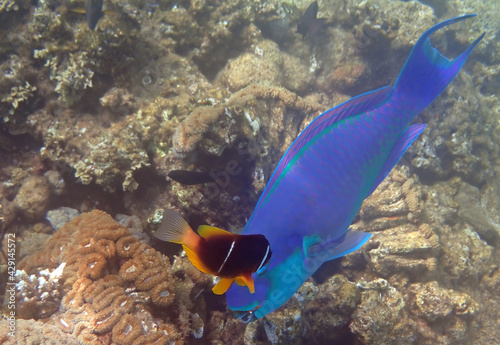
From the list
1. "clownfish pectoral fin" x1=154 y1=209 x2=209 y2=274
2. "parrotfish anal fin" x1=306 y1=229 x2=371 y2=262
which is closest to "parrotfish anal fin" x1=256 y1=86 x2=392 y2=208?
"parrotfish anal fin" x1=306 y1=229 x2=371 y2=262

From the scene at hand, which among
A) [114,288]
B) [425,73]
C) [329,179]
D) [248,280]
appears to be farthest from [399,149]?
[114,288]

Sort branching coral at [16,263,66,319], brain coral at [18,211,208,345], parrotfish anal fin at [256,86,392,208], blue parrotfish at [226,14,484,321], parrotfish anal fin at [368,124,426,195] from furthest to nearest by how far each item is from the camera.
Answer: branching coral at [16,263,66,319] → brain coral at [18,211,208,345] → parrotfish anal fin at [368,124,426,195] → parrotfish anal fin at [256,86,392,208] → blue parrotfish at [226,14,484,321]

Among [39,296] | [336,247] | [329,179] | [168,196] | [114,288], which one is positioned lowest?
[39,296]

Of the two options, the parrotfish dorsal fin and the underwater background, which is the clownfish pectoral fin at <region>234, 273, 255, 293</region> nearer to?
the parrotfish dorsal fin

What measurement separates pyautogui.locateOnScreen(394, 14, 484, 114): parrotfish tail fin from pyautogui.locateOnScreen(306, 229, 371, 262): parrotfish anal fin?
101 centimetres

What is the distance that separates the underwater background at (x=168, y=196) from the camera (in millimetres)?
2557

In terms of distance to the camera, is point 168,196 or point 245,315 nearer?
point 245,315

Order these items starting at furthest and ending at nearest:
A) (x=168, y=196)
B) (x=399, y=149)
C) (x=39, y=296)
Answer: (x=168, y=196) → (x=39, y=296) → (x=399, y=149)

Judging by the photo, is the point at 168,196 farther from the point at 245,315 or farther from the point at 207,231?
the point at 207,231

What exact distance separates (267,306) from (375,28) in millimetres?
6893

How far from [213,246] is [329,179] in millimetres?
897

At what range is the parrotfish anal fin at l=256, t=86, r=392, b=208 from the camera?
1.65 m

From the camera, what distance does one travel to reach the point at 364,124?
1768mm

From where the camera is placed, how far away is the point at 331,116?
177 centimetres
